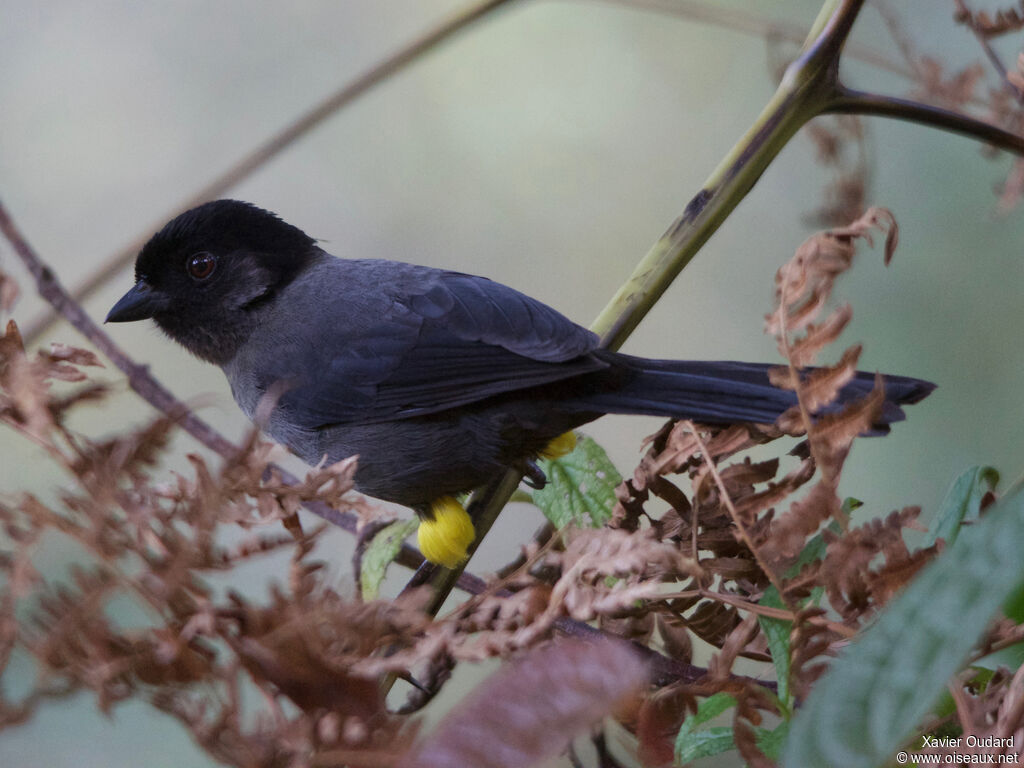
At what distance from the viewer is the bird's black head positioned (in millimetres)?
2084

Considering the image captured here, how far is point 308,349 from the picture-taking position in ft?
6.54

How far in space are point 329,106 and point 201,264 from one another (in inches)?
20.7

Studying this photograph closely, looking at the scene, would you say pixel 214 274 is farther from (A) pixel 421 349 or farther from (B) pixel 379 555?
(B) pixel 379 555

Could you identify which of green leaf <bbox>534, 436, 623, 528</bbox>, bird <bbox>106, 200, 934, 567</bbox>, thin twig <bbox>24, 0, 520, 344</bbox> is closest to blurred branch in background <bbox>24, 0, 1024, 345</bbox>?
thin twig <bbox>24, 0, 520, 344</bbox>

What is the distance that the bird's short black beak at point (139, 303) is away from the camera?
81.3 inches

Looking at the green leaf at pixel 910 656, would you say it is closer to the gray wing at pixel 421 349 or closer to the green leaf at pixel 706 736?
the green leaf at pixel 706 736

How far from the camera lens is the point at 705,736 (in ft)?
2.77

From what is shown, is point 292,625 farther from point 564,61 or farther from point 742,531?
point 564,61

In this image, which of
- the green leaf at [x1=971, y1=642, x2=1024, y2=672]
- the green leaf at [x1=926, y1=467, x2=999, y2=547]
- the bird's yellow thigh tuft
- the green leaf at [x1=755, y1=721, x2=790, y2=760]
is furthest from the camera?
the bird's yellow thigh tuft

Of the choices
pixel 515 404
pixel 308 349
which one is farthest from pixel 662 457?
pixel 308 349

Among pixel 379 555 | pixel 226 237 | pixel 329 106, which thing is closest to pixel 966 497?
pixel 379 555

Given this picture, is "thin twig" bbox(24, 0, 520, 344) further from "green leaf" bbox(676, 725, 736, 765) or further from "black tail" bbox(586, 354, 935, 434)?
"green leaf" bbox(676, 725, 736, 765)

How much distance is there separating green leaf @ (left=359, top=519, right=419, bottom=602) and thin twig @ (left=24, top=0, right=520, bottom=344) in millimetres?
694

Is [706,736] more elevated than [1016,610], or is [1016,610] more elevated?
[1016,610]
